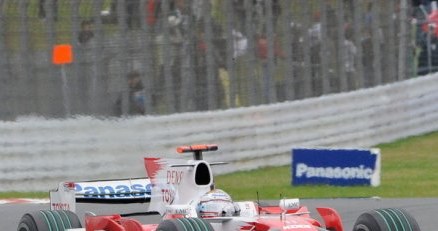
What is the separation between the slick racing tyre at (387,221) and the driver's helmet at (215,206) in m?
1.00

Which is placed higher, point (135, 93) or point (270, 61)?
point (270, 61)

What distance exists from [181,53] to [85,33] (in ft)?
5.23

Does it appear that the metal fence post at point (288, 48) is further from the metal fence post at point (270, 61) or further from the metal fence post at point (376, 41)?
the metal fence post at point (376, 41)

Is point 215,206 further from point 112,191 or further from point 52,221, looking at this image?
point 112,191

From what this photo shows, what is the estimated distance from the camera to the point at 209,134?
16.6 metres

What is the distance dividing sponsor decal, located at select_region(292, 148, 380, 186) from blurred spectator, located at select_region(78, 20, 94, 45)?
2823 mm

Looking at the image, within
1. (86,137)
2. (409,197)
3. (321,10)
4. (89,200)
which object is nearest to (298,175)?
(409,197)

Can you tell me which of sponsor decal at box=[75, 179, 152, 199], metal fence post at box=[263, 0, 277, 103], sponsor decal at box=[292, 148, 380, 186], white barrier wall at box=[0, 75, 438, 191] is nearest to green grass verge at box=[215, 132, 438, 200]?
sponsor decal at box=[292, 148, 380, 186]

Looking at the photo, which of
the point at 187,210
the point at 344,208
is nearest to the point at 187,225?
the point at 187,210

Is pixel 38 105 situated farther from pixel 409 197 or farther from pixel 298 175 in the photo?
pixel 409 197

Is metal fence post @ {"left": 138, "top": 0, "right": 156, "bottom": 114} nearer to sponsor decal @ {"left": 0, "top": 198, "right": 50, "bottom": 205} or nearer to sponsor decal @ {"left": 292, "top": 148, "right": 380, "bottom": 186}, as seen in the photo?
sponsor decal @ {"left": 292, "top": 148, "right": 380, "bottom": 186}

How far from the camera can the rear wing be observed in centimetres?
1062

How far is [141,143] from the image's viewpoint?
15820 mm

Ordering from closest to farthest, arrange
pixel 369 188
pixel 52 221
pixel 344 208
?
pixel 52 221
pixel 344 208
pixel 369 188
